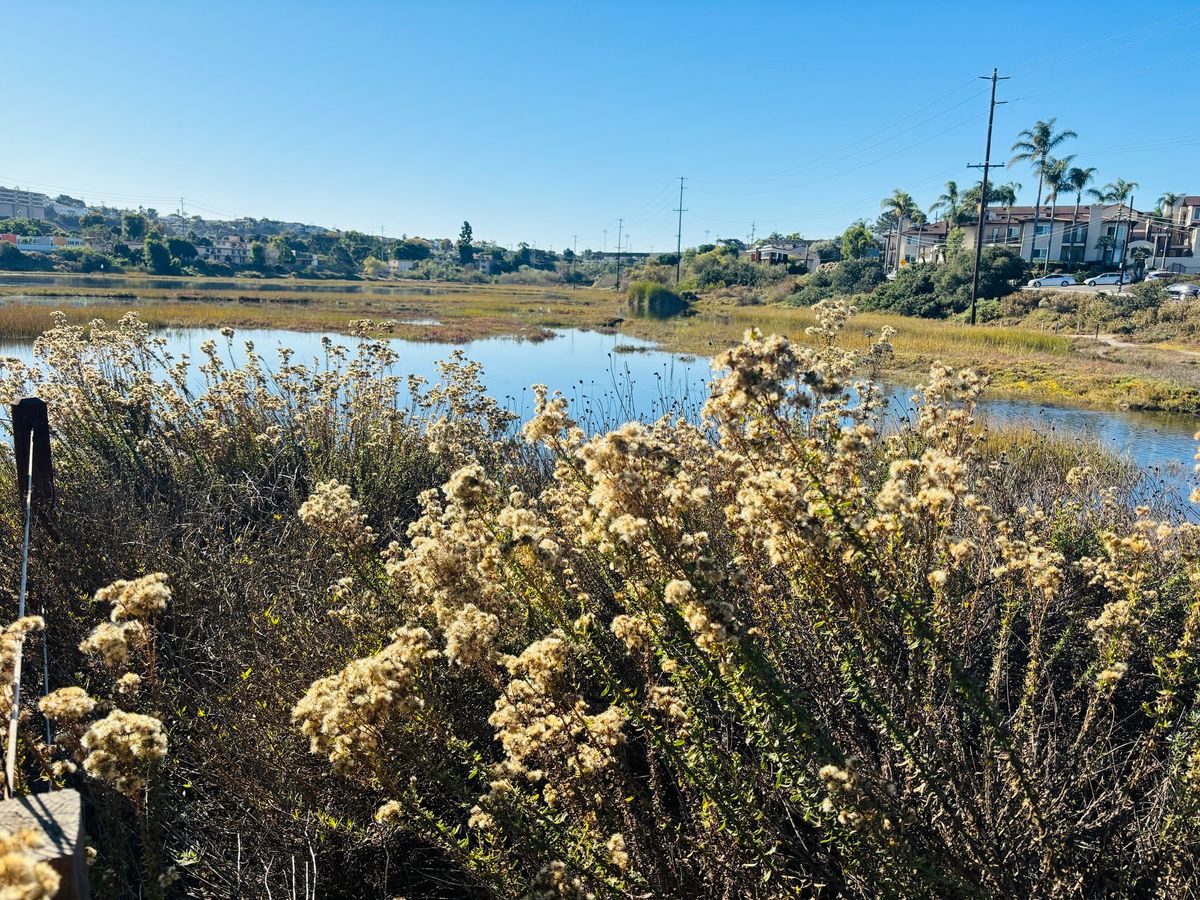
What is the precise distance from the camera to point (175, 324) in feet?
101

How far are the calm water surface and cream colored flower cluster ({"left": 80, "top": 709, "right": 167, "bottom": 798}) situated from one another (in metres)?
6.94

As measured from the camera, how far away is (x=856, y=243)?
82125mm

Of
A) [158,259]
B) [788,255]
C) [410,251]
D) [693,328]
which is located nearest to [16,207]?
[410,251]

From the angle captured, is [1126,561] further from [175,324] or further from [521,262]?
[521,262]

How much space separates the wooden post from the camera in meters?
1.24

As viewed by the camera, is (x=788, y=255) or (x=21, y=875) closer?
(x=21, y=875)

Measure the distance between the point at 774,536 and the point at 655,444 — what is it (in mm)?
579

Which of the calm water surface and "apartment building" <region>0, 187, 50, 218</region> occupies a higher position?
"apartment building" <region>0, 187, 50, 218</region>

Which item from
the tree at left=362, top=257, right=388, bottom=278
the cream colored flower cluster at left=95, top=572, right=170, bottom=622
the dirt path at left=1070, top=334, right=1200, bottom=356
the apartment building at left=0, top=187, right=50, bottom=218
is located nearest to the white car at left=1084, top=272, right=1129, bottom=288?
the dirt path at left=1070, top=334, right=1200, bottom=356

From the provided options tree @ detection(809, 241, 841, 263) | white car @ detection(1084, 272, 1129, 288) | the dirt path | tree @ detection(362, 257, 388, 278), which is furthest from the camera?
tree @ detection(362, 257, 388, 278)

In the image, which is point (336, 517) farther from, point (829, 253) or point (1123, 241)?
point (829, 253)

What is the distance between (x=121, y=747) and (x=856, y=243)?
8805 centimetres

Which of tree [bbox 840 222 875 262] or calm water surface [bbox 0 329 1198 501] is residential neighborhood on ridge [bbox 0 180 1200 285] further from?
calm water surface [bbox 0 329 1198 501]

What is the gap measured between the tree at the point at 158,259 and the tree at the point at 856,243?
243ft
